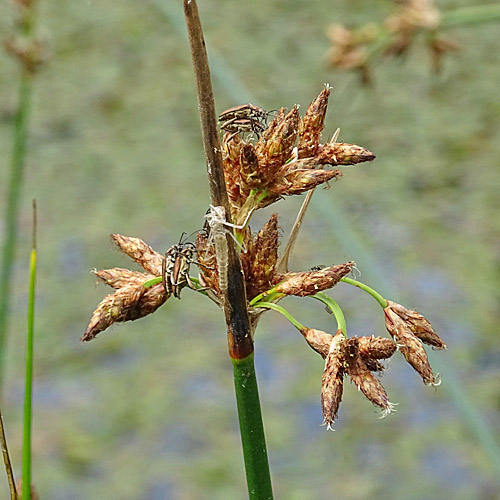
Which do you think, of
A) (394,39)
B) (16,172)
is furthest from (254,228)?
(16,172)

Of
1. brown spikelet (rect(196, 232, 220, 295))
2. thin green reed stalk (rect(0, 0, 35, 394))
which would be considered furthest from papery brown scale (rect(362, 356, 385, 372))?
thin green reed stalk (rect(0, 0, 35, 394))

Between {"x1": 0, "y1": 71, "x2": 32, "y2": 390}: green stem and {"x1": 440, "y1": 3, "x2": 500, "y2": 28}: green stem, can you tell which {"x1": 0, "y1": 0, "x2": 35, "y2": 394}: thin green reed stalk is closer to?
{"x1": 0, "y1": 71, "x2": 32, "y2": 390}: green stem

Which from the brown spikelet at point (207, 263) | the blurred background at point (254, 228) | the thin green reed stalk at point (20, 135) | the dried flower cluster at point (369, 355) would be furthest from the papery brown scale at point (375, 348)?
the thin green reed stalk at point (20, 135)

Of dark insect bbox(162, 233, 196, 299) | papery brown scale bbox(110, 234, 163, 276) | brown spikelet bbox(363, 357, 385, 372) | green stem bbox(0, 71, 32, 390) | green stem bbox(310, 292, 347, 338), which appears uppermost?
green stem bbox(0, 71, 32, 390)

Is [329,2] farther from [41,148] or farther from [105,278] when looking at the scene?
[105,278]

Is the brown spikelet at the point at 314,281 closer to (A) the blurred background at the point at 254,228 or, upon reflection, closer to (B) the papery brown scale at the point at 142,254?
(B) the papery brown scale at the point at 142,254

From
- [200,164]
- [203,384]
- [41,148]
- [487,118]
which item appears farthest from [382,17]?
[203,384]
